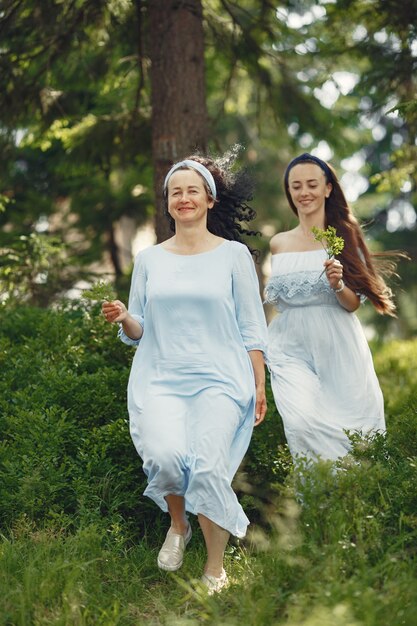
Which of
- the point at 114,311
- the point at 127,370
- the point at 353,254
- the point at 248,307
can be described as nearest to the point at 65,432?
the point at 127,370

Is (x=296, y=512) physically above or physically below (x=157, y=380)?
below

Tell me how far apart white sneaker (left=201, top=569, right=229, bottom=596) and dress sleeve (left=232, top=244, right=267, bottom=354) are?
1373 mm

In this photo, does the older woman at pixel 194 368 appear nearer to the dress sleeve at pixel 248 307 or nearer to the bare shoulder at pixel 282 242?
the dress sleeve at pixel 248 307

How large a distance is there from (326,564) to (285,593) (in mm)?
236

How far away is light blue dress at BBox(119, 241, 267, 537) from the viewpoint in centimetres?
475

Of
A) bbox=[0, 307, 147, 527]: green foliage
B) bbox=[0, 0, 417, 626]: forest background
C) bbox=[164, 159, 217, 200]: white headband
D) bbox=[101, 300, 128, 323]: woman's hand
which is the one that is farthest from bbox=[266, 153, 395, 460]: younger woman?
bbox=[101, 300, 128, 323]: woman's hand

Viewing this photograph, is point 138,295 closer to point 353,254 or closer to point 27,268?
point 353,254

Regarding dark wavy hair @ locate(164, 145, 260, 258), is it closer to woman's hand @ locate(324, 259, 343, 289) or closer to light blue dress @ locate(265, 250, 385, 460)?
light blue dress @ locate(265, 250, 385, 460)

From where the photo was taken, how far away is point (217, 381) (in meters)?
5.02

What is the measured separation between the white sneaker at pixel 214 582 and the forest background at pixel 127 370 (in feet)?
0.29

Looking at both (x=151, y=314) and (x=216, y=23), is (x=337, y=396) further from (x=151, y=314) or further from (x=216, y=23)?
(x=216, y=23)

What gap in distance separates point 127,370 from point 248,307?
6.76ft

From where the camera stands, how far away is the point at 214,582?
457cm

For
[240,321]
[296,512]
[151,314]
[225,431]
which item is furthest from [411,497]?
[151,314]
